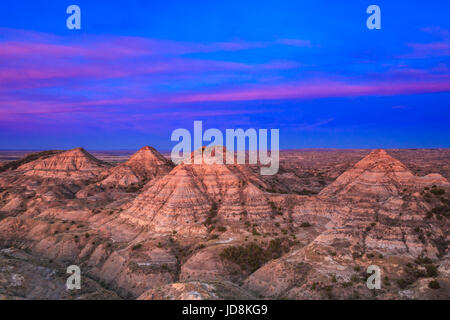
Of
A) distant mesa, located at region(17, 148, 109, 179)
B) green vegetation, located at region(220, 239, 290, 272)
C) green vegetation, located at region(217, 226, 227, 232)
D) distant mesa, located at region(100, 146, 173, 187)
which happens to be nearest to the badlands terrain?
green vegetation, located at region(217, 226, 227, 232)

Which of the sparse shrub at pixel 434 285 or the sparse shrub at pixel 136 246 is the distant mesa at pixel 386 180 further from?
the sparse shrub at pixel 136 246

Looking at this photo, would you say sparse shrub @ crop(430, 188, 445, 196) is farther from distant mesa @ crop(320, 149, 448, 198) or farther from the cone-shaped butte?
the cone-shaped butte

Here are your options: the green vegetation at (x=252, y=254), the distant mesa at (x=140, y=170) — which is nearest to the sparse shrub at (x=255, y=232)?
the green vegetation at (x=252, y=254)

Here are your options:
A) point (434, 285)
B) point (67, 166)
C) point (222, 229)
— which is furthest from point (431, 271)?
point (67, 166)

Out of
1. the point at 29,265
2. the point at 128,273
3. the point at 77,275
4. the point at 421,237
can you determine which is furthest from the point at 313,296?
the point at 29,265
